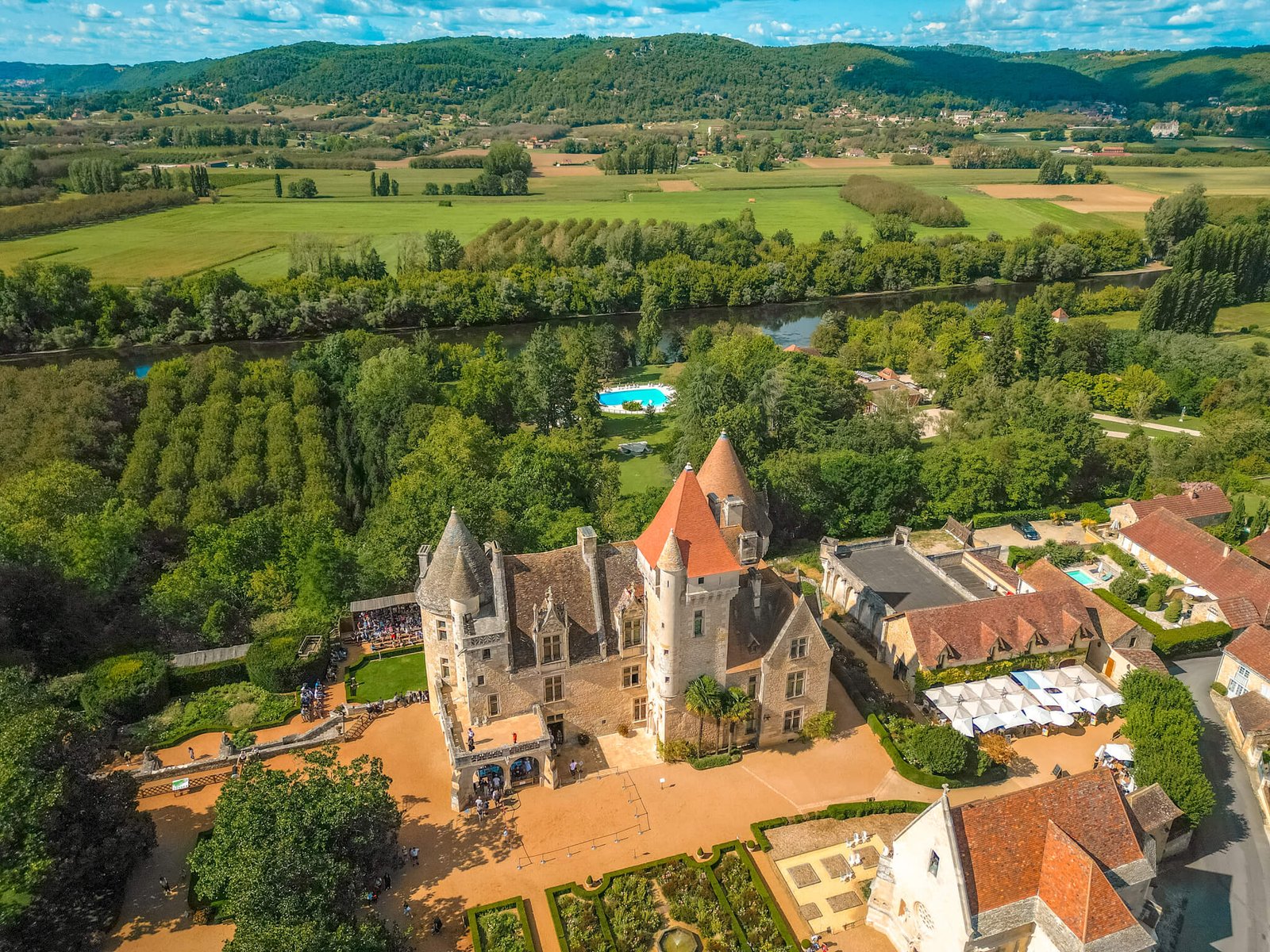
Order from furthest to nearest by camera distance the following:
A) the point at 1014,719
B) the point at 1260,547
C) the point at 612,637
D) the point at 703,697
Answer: the point at 1260,547 < the point at 1014,719 < the point at 612,637 < the point at 703,697

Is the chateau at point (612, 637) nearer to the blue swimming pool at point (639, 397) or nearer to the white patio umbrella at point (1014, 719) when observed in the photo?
the white patio umbrella at point (1014, 719)

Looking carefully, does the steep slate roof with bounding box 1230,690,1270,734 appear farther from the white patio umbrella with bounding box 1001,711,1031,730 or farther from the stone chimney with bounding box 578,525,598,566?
the stone chimney with bounding box 578,525,598,566

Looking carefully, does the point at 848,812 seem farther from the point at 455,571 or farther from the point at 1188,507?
the point at 1188,507

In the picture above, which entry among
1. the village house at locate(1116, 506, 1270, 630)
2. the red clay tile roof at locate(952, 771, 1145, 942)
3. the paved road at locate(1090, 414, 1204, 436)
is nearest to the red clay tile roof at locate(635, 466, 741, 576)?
the red clay tile roof at locate(952, 771, 1145, 942)

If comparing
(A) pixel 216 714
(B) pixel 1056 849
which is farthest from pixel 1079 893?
(A) pixel 216 714

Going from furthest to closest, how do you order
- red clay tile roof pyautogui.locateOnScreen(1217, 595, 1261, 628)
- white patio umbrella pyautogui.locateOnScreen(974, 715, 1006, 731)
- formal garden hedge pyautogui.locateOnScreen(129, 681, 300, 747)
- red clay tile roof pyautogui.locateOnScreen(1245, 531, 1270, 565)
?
red clay tile roof pyautogui.locateOnScreen(1245, 531, 1270, 565), red clay tile roof pyautogui.locateOnScreen(1217, 595, 1261, 628), white patio umbrella pyautogui.locateOnScreen(974, 715, 1006, 731), formal garden hedge pyautogui.locateOnScreen(129, 681, 300, 747)

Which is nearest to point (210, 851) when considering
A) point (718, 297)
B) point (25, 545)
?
point (25, 545)

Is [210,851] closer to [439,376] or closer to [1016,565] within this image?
[1016,565]
